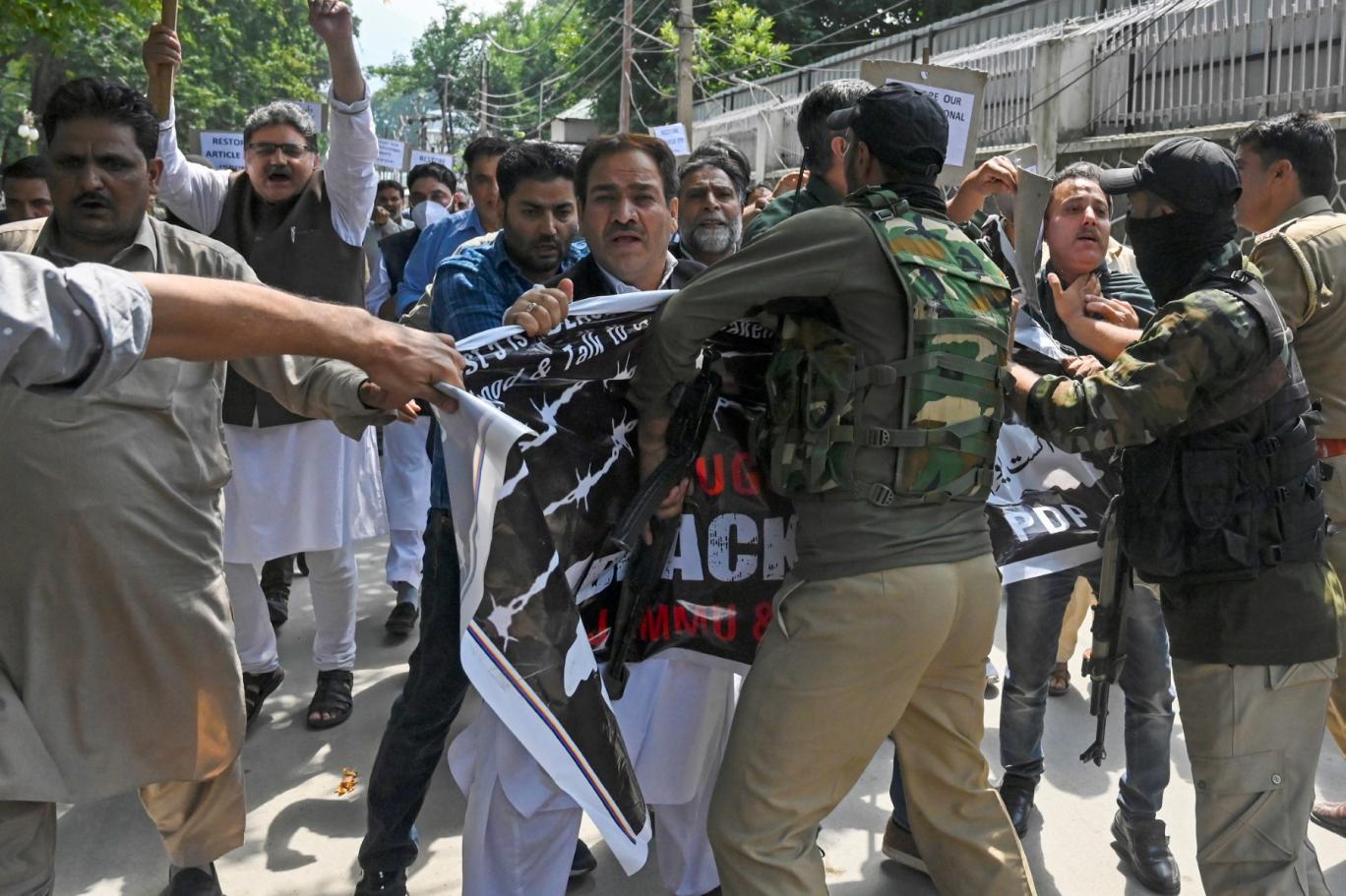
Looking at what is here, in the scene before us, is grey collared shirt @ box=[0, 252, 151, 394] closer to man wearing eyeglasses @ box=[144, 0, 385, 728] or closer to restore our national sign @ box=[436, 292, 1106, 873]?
restore our national sign @ box=[436, 292, 1106, 873]

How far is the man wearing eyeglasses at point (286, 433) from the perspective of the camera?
4473mm

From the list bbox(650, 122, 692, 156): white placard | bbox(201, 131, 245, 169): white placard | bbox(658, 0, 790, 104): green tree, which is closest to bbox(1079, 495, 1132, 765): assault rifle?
bbox(201, 131, 245, 169): white placard

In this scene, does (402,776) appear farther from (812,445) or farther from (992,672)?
(992,672)

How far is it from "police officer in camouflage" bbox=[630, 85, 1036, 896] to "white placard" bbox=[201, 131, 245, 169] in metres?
6.57

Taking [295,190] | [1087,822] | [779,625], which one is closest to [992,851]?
[779,625]

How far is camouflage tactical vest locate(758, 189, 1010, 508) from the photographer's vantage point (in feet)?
8.03

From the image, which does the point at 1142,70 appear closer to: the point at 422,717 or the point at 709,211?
the point at 709,211

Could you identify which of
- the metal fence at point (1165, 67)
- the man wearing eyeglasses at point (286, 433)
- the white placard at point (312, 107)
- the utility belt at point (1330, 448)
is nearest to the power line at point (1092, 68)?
the metal fence at point (1165, 67)

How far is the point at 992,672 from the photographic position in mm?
4715

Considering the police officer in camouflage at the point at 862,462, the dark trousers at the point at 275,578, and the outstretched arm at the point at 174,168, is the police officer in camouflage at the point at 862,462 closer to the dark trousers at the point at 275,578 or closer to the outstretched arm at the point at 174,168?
the outstretched arm at the point at 174,168

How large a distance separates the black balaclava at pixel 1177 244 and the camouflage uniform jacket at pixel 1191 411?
4cm

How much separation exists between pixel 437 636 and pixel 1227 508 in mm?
1961

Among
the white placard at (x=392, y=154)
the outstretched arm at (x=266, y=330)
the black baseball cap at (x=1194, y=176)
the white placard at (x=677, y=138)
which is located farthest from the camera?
the white placard at (x=392, y=154)

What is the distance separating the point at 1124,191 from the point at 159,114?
10.5ft
